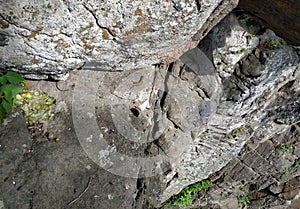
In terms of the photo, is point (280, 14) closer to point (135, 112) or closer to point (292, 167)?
point (135, 112)

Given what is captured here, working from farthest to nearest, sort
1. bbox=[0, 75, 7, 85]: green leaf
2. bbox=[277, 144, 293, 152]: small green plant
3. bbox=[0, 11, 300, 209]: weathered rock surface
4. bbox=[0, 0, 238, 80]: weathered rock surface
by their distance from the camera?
bbox=[277, 144, 293, 152]: small green plant < bbox=[0, 11, 300, 209]: weathered rock surface < bbox=[0, 75, 7, 85]: green leaf < bbox=[0, 0, 238, 80]: weathered rock surface

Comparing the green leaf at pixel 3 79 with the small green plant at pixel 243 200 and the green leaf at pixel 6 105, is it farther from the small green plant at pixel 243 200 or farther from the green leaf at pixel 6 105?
the small green plant at pixel 243 200

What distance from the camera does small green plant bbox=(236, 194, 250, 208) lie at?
239 inches

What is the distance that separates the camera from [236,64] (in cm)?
310

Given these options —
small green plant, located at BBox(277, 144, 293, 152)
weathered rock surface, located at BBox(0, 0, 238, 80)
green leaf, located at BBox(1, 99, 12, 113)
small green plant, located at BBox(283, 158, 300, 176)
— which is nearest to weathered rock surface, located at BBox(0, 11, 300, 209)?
green leaf, located at BBox(1, 99, 12, 113)

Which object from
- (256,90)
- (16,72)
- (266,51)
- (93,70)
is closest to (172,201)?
(256,90)

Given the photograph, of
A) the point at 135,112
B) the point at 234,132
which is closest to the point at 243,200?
the point at 234,132

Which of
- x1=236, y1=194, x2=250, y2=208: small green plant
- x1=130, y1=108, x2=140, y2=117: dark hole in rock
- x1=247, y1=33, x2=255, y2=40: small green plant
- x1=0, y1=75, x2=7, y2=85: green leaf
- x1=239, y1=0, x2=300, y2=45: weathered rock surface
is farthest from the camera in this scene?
x1=236, y1=194, x2=250, y2=208: small green plant

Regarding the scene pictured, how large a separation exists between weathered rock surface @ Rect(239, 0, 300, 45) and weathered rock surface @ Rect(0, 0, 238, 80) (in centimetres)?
21

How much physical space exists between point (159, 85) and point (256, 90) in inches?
41.4

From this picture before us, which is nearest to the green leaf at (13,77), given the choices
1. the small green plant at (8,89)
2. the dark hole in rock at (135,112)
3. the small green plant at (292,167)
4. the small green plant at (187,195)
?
the small green plant at (8,89)

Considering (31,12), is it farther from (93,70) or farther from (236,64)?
(236,64)

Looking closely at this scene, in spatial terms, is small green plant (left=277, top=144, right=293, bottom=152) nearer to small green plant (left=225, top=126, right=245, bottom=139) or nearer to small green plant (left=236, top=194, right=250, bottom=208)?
small green plant (left=236, top=194, right=250, bottom=208)

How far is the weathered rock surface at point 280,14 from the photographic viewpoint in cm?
212
